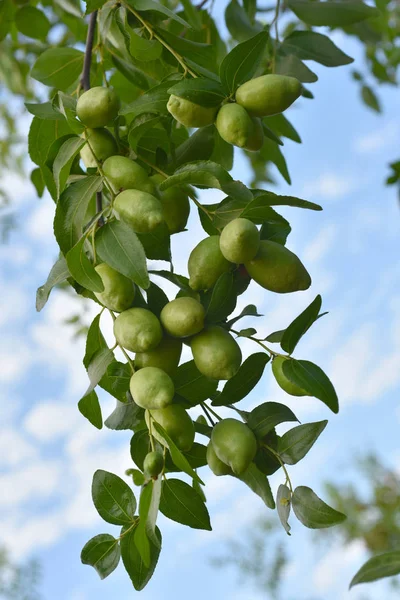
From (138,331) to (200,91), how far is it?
0.28 m

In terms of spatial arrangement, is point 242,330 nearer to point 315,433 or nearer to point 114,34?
point 315,433

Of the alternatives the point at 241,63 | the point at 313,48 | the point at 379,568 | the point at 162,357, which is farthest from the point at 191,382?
the point at 313,48

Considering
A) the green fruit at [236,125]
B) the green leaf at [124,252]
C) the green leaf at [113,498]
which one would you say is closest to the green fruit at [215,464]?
the green leaf at [113,498]

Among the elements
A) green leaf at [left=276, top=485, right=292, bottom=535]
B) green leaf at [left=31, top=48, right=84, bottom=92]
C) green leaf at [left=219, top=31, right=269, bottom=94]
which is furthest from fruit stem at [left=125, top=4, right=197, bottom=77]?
green leaf at [left=276, top=485, right=292, bottom=535]

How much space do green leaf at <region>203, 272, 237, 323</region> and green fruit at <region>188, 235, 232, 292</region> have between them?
12 mm

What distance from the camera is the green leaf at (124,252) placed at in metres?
0.75

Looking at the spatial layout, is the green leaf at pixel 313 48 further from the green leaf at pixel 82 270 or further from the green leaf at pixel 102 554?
the green leaf at pixel 102 554

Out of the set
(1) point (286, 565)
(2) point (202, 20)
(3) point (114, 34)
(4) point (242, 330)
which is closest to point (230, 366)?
(4) point (242, 330)

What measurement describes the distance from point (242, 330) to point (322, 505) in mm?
215

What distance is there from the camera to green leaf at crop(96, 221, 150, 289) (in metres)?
0.75

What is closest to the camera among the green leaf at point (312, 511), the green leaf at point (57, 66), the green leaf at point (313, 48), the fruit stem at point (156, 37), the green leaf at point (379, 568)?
the green leaf at point (379, 568)

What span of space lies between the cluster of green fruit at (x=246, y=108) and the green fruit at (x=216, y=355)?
22 cm

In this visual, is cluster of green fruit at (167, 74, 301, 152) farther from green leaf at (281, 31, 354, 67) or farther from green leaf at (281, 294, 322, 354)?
green leaf at (281, 31, 354, 67)

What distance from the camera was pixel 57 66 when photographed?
1198 mm
